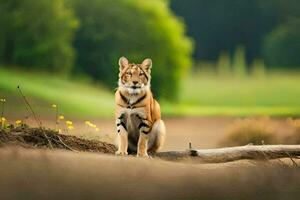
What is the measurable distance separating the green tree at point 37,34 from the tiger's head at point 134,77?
12863 millimetres

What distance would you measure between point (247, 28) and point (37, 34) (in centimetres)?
791

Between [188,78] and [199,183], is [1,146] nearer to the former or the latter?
[199,183]

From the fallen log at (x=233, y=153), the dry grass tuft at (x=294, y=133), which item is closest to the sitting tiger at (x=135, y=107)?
the fallen log at (x=233, y=153)

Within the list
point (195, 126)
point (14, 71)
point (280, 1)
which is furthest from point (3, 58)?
point (280, 1)

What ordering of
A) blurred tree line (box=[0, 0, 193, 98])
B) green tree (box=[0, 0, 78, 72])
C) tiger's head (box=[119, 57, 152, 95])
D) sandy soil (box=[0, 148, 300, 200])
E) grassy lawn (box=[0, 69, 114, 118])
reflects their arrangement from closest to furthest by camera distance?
1. sandy soil (box=[0, 148, 300, 200])
2. tiger's head (box=[119, 57, 152, 95])
3. grassy lawn (box=[0, 69, 114, 118])
4. green tree (box=[0, 0, 78, 72])
5. blurred tree line (box=[0, 0, 193, 98])

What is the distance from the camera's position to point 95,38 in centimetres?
2066

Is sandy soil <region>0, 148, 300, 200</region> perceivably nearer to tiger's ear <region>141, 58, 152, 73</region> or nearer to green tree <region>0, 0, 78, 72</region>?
tiger's ear <region>141, 58, 152, 73</region>

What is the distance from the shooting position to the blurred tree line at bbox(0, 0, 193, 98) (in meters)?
19.8

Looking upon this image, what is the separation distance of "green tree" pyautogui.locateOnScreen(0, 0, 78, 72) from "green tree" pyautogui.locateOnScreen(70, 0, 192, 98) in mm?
587

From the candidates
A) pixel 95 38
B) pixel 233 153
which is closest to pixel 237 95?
pixel 95 38

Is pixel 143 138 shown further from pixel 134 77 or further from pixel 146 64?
pixel 146 64

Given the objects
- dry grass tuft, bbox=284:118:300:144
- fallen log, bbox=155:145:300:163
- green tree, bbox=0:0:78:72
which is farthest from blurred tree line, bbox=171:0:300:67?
fallen log, bbox=155:145:300:163

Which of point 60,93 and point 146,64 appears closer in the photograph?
point 146,64

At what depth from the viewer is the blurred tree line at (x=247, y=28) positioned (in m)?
23.2
